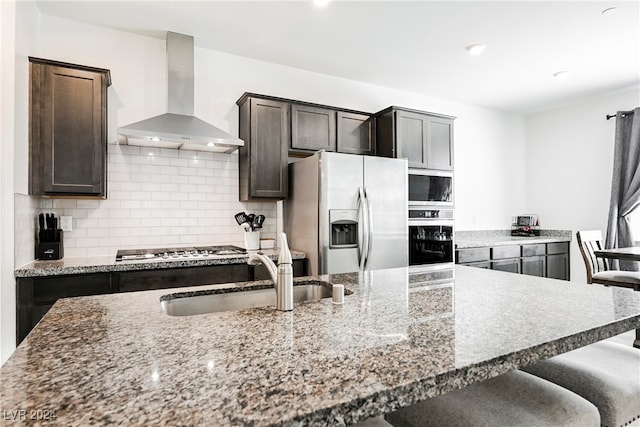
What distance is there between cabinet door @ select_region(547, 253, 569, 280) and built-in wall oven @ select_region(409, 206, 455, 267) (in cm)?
182

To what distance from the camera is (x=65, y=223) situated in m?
2.82

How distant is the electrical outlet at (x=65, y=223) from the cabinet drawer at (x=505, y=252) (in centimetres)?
425

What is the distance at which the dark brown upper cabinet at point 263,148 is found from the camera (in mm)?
3268

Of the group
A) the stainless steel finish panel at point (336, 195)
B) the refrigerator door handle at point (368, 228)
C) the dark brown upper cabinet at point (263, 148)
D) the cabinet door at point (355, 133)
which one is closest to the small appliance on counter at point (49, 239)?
the dark brown upper cabinet at point (263, 148)

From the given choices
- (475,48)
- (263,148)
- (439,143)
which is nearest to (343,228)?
(263,148)

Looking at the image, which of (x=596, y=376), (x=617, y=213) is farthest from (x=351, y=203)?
(x=617, y=213)

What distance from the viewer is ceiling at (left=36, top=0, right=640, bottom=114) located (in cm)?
271

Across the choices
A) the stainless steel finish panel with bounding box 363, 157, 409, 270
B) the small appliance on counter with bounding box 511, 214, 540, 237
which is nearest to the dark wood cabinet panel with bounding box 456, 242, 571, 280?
the small appliance on counter with bounding box 511, 214, 540, 237

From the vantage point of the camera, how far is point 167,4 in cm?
265

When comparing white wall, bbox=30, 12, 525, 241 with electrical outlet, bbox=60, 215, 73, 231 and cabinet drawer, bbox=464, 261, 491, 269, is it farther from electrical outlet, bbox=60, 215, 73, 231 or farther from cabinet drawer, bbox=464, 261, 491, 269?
cabinet drawer, bbox=464, 261, 491, 269

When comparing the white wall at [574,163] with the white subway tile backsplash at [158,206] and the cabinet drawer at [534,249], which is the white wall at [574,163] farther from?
the white subway tile backsplash at [158,206]

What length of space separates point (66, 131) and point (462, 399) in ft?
9.59

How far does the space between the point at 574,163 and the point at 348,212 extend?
3.88 meters

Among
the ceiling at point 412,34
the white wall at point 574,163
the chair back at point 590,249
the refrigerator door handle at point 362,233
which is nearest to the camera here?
the ceiling at point 412,34
